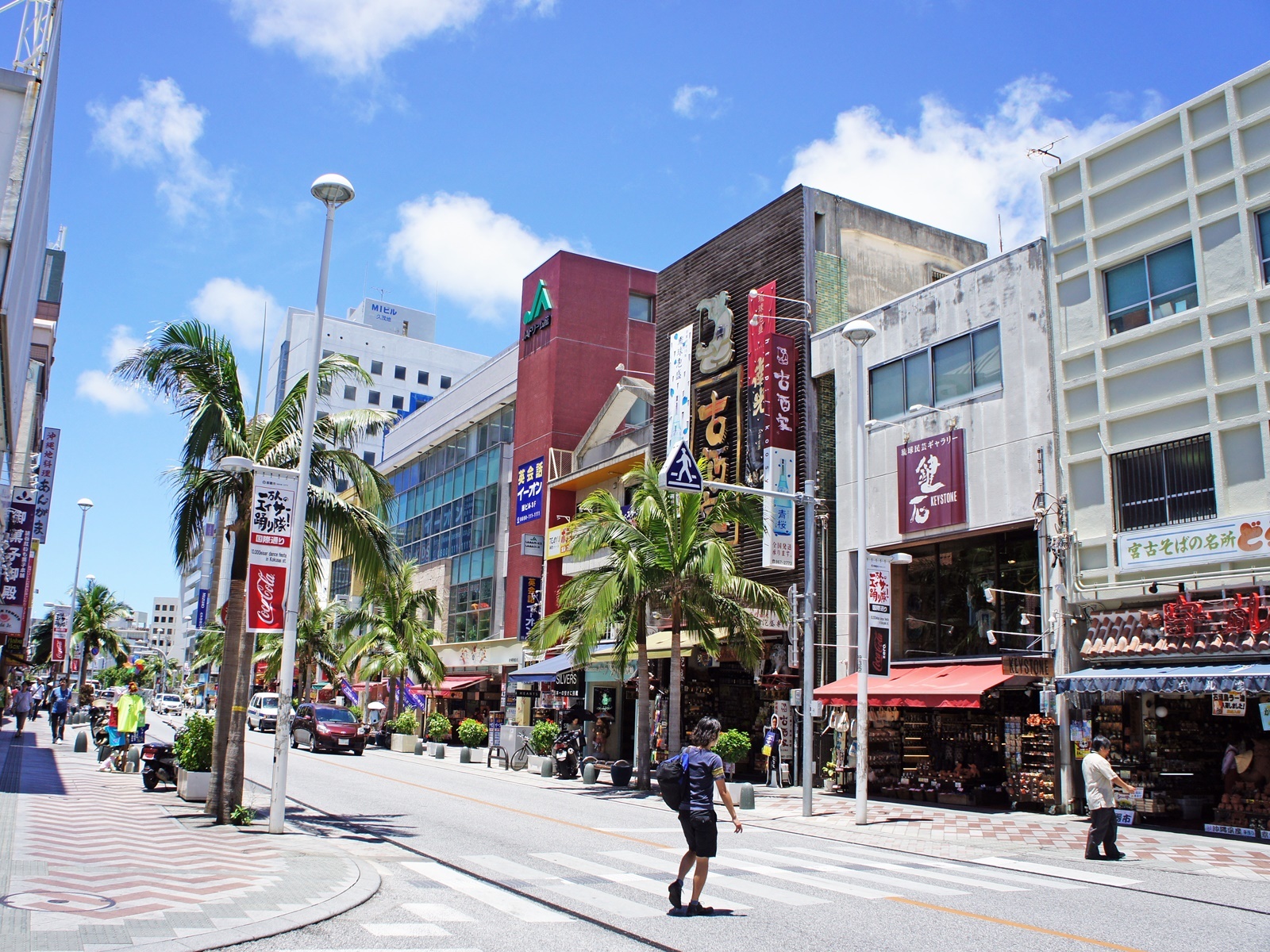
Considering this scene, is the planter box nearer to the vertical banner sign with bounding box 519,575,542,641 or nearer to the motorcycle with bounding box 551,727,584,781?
the motorcycle with bounding box 551,727,584,781

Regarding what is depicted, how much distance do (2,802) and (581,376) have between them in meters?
29.0

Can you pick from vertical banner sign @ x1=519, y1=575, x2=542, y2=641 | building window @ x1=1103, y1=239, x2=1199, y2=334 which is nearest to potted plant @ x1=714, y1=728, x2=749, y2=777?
building window @ x1=1103, y1=239, x2=1199, y2=334

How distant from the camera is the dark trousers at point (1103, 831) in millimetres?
13656

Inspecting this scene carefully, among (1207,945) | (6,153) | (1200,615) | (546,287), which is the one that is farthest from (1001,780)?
(546,287)

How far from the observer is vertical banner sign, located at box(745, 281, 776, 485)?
27.4 meters

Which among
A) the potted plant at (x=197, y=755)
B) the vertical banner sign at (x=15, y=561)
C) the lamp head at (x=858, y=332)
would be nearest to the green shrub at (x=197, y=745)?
the potted plant at (x=197, y=755)

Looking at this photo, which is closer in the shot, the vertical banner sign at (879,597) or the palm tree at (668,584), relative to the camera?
the vertical banner sign at (879,597)

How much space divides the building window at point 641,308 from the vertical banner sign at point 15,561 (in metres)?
23.9

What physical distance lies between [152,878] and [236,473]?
7234 millimetres

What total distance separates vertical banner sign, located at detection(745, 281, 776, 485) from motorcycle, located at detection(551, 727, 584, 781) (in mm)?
8668

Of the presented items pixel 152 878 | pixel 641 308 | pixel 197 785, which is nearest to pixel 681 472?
pixel 197 785

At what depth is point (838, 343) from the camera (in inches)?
1051

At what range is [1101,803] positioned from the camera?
13531 mm

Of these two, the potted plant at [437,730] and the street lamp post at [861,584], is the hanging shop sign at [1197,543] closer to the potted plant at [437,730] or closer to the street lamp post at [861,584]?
the street lamp post at [861,584]
